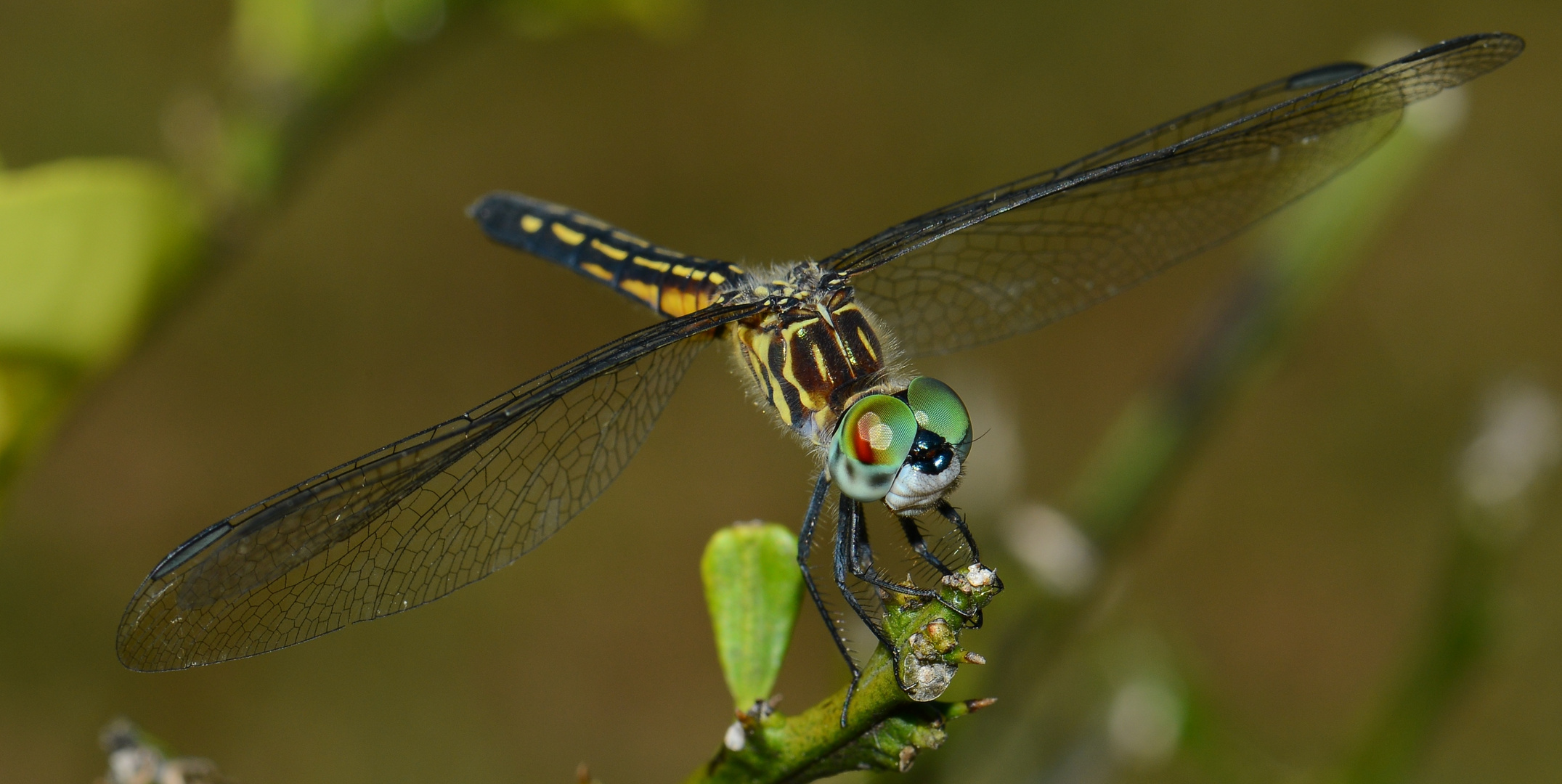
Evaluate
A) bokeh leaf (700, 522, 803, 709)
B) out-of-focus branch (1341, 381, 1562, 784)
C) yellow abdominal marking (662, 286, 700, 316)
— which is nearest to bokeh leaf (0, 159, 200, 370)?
bokeh leaf (700, 522, 803, 709)

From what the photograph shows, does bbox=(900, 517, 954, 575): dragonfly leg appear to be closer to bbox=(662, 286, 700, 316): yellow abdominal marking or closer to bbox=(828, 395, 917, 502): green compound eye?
bbox=(828, 395, 917, 502): green compound eye

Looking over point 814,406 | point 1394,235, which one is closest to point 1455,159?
point 1394,235

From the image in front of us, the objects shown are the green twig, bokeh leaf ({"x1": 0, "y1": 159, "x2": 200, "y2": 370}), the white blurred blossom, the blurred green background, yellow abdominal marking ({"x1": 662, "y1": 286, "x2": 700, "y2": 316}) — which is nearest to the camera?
the green twig

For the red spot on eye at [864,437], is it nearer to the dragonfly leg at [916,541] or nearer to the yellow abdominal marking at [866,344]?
the dragonfly leg at [916,541]

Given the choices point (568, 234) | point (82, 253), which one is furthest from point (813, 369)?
point (82, 253)

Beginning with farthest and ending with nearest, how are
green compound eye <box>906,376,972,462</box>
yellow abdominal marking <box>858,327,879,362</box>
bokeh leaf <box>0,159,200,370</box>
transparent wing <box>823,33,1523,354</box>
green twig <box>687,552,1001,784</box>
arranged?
transparent wing <box>823,33,1523,354</box>
yellow abdominal marking <box>858,327,879,362</box>
green compound eye <box>906,376,972,462</box>
bokeh leaf <box>0,159,200,370</box>
green twig <box>687,552,1001,784</box>

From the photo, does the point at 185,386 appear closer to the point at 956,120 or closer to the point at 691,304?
the point at 691,304
